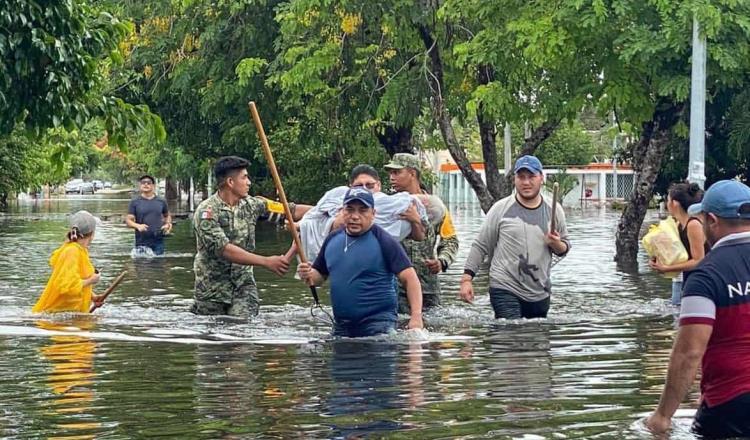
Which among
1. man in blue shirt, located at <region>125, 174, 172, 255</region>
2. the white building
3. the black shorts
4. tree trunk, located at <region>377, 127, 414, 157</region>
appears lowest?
the white building

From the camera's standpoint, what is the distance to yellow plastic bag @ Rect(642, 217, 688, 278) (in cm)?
1286

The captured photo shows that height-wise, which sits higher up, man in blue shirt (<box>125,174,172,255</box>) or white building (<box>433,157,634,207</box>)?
man in blue shirt (<box>125,174,172,255</box>)

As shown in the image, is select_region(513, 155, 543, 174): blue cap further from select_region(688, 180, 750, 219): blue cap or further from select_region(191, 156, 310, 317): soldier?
select_region(688, 180, 750, 219): blue cap

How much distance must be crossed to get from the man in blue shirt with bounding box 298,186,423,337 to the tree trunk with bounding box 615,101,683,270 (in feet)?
45.1

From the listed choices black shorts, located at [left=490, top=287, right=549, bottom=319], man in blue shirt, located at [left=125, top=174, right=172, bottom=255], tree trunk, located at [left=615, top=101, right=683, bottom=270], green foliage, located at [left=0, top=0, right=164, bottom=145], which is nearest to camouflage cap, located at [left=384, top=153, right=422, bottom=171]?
black shorts, located at [left=490, top=287, right=549, bottom=319]

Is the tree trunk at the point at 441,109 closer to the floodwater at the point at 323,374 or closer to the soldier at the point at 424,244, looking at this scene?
the floodwater at the point at 323,374

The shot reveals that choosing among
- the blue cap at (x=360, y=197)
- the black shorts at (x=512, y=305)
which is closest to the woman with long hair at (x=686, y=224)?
the black shorts at (x=512, y=305)

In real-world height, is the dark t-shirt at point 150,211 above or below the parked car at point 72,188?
above

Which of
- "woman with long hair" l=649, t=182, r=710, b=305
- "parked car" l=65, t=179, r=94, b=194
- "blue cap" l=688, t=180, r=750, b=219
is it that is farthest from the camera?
"parked car" l=65, t=179, r=94, b=194

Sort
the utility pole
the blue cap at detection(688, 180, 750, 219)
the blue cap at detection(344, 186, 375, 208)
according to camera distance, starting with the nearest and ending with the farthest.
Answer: the blue cap at detection(688, 180, 750, 219) → the blue cap at detection(344, 186, 375, 208) → the utility pole

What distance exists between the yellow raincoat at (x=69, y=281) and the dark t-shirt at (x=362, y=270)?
3640 millimetres

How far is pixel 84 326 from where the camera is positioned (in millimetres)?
14328

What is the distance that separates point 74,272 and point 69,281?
99mm

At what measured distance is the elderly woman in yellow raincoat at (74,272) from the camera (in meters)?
14.1
